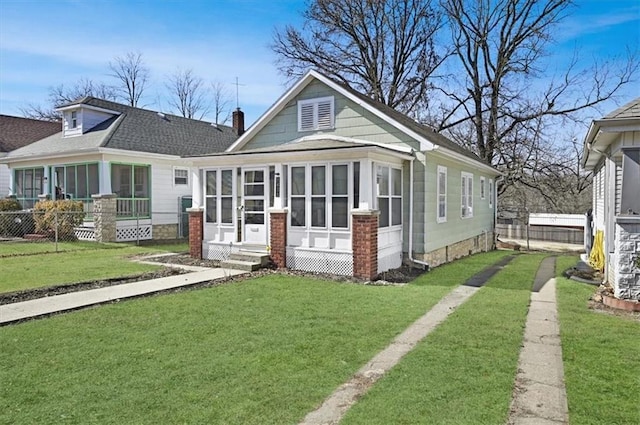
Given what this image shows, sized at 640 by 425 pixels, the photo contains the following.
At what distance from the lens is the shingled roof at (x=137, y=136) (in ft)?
60.0

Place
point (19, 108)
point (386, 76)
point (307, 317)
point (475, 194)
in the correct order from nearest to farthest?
1. point (307, 317)
2. point (475, 194)
3. point (386, 76)
4. point (19, 108)

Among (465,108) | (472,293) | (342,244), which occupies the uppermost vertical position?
(465,108)

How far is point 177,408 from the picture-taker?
3662 mm

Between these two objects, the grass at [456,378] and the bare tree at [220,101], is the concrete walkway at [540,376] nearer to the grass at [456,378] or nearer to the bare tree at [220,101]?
the grass at [456,378]

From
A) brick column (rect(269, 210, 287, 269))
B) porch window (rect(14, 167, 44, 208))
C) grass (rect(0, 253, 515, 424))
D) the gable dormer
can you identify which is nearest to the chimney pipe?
the gable dormer

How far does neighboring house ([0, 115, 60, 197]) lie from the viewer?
78.6 ft

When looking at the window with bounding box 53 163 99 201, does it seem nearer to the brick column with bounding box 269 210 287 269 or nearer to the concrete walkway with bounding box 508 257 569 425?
the brick column with bounding box 269 210 287 269

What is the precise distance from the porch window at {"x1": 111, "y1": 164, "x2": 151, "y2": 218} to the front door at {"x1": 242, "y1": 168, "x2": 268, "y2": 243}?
8.43 meters

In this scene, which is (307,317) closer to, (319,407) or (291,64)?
(319,407)

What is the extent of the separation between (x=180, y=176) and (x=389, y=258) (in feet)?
41.7

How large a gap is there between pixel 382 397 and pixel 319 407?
583mm

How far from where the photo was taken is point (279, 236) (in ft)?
35.7

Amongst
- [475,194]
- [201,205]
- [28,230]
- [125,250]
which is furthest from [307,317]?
[28,230]

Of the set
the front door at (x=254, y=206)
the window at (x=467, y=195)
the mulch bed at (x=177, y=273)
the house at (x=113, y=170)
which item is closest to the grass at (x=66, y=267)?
the mulch bed at (x=177, y=273)
